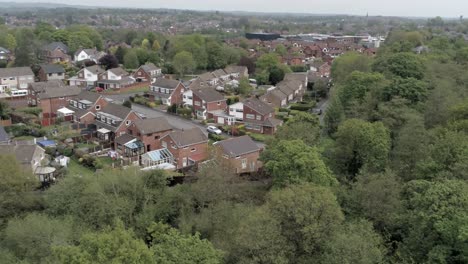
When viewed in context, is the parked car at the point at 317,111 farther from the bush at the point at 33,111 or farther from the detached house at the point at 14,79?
the detached house at the point at 14,79

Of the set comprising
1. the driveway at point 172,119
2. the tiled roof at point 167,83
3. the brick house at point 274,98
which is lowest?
the driveway at point 172,119

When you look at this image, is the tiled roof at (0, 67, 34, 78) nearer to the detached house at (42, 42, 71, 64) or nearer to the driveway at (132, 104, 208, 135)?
the driveway at (132, 104, 208, 135)

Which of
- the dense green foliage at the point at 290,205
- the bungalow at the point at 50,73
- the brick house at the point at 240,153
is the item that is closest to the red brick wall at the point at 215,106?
the brick house at the point at 240,153

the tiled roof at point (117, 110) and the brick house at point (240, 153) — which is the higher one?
the tiled roof at point (117, 110)

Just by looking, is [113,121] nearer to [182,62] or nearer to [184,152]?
[184,152]

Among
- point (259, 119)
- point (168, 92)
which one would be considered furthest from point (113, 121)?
point (168, 92)

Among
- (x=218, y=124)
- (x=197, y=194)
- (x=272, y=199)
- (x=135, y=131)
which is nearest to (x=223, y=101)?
(x=218, y=124)

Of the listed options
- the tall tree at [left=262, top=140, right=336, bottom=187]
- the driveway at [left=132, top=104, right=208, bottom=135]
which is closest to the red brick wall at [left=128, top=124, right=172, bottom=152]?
the driveway at [left=132, top=104, right=208, bottom=135]

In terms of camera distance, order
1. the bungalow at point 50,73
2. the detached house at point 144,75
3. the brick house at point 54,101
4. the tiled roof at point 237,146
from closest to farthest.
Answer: the tiled roof at point 237,146 → the brick house at point 54,101 → the bungalow at point 50,73 → the detached house at point 144,75
